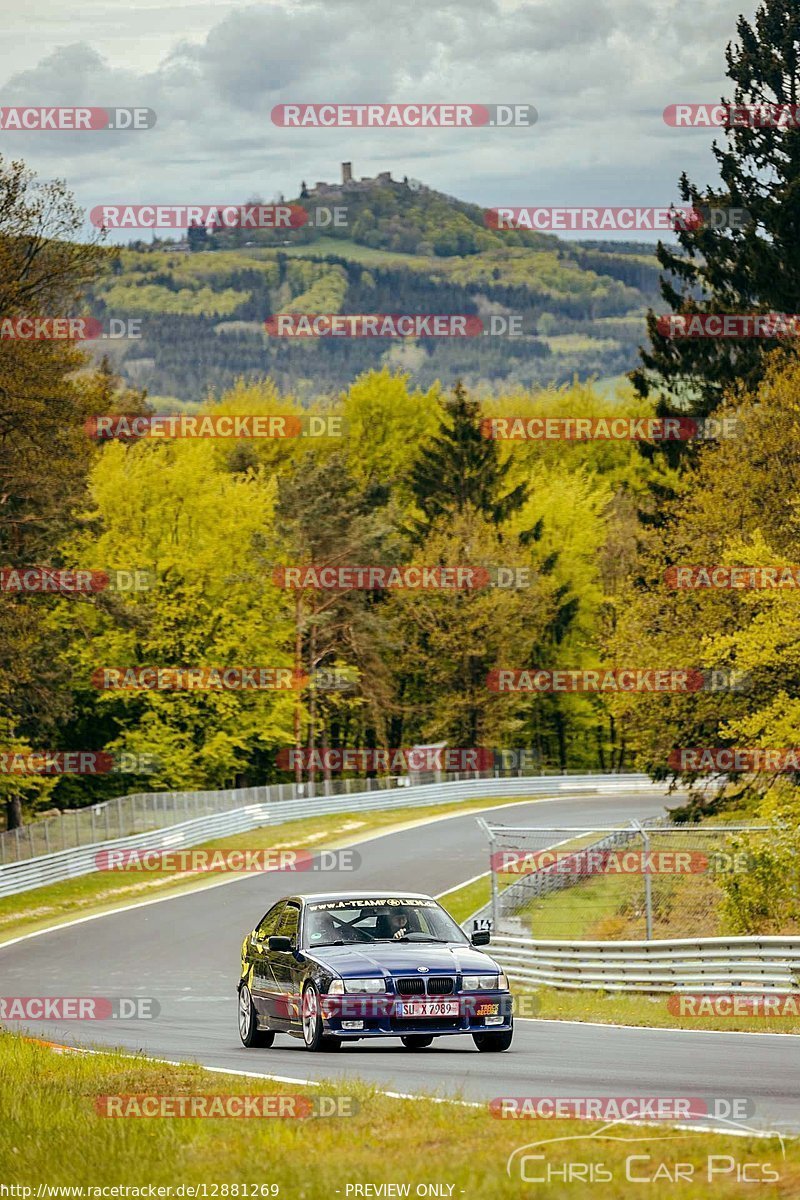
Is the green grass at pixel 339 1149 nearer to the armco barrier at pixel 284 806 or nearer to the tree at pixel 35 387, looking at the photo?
the tree at pixel 35 387

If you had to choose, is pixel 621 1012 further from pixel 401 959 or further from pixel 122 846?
pixel 122 846

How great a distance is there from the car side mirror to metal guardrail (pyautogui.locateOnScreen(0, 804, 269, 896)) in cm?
2924

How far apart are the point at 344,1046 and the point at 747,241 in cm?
3567

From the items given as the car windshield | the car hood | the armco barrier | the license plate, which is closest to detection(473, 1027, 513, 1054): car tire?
the car hood

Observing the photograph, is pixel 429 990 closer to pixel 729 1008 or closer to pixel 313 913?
pixel 313 913

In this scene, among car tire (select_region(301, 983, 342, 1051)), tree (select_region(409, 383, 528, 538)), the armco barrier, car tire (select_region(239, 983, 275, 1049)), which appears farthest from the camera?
tree (select_region(409, 383, 528, 538))

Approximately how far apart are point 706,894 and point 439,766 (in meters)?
45.7

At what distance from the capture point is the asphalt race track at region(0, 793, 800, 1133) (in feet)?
38.1

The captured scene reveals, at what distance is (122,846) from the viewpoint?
4888 centimetres

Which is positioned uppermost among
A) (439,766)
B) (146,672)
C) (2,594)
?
(2,594)

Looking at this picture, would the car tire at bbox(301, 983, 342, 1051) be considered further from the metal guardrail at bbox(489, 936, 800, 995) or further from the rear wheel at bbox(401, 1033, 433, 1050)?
the metal guardrail at bbox(489, 936, 800, 995)

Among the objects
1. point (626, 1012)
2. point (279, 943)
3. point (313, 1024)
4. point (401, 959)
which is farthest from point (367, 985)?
point (626, 1012)

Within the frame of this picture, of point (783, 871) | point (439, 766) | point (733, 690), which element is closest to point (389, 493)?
point (439, 766)

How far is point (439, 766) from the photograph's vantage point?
78750 millimetres
